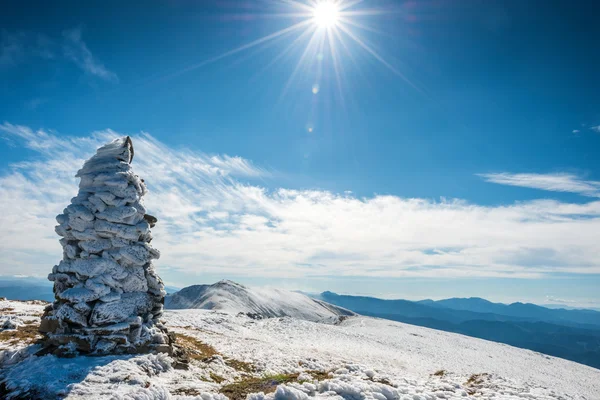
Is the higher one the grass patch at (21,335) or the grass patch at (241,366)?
the grass patch at (21,335)

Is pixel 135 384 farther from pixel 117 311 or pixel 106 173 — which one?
pixel 106 173

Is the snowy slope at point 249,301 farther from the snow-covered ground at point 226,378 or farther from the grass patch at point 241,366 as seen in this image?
the grass patch at point 241,366

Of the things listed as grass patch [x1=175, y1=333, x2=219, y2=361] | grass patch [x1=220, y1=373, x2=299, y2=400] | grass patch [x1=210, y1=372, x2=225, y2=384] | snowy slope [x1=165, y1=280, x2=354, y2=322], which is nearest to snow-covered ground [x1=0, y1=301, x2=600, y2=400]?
grass patch [x1=210, y1=372, x2=225, y2=384]

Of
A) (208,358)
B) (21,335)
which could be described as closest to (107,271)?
(208,358)

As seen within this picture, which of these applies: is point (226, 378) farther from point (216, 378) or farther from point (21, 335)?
point (21, 335)

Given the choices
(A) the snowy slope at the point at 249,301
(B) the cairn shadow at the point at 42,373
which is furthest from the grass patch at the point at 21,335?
(A) the snowy slope at the point at 249,301

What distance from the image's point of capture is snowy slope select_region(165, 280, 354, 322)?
117m

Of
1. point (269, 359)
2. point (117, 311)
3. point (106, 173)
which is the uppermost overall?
point (106, 173)

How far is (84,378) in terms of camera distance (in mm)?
13055

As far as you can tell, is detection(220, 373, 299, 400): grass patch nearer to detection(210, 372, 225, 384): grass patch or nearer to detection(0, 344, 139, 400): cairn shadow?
detection(210, 372, 225, 384): grass patch

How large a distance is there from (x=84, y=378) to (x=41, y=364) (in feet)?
8.58

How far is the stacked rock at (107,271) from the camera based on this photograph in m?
16.7

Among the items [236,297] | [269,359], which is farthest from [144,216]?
[236,297]

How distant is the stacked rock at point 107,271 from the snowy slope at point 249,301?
9224cm
